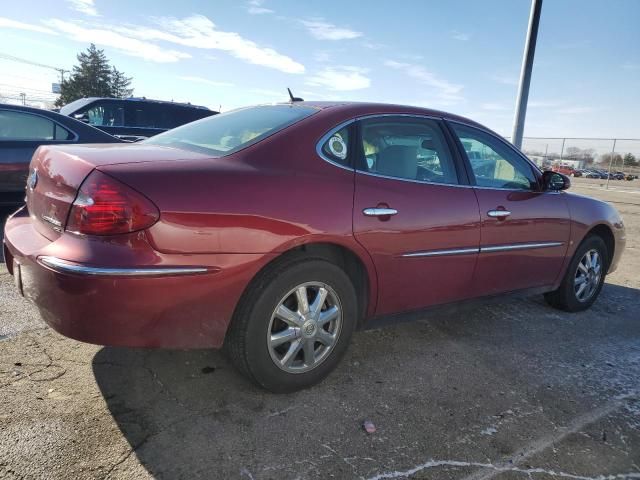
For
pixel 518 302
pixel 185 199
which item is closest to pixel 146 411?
pixel 185 199

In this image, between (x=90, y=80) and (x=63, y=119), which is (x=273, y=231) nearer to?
(x=63, y=119)

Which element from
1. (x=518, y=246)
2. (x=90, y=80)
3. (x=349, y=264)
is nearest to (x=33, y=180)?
(x=349, y=264)

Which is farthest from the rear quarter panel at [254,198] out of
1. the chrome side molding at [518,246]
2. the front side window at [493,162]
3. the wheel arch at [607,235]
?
the wheel arch at [607,235]

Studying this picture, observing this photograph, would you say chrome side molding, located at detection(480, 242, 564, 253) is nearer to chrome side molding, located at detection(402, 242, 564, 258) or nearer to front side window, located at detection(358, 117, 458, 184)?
chrome side molding, located at detection(402, 242, 564, 258)

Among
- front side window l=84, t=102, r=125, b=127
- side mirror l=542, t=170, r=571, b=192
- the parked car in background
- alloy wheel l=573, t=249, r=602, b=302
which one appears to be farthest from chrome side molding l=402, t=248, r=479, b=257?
the parked car in background

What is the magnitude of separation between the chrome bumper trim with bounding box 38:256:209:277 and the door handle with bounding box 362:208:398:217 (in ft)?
3.38

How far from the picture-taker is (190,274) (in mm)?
2178

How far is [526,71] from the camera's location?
8.23 m

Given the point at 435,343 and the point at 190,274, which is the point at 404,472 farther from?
the point at 435,343

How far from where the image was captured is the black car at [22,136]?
5.69m

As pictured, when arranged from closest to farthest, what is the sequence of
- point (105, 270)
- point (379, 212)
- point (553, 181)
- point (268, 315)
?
point (105, 270)
point (268, 315)
point (379, 212)
point (553, 181)

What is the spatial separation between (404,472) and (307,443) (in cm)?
44

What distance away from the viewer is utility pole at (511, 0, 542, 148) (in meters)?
7.93

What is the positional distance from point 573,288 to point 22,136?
20.3 ft
